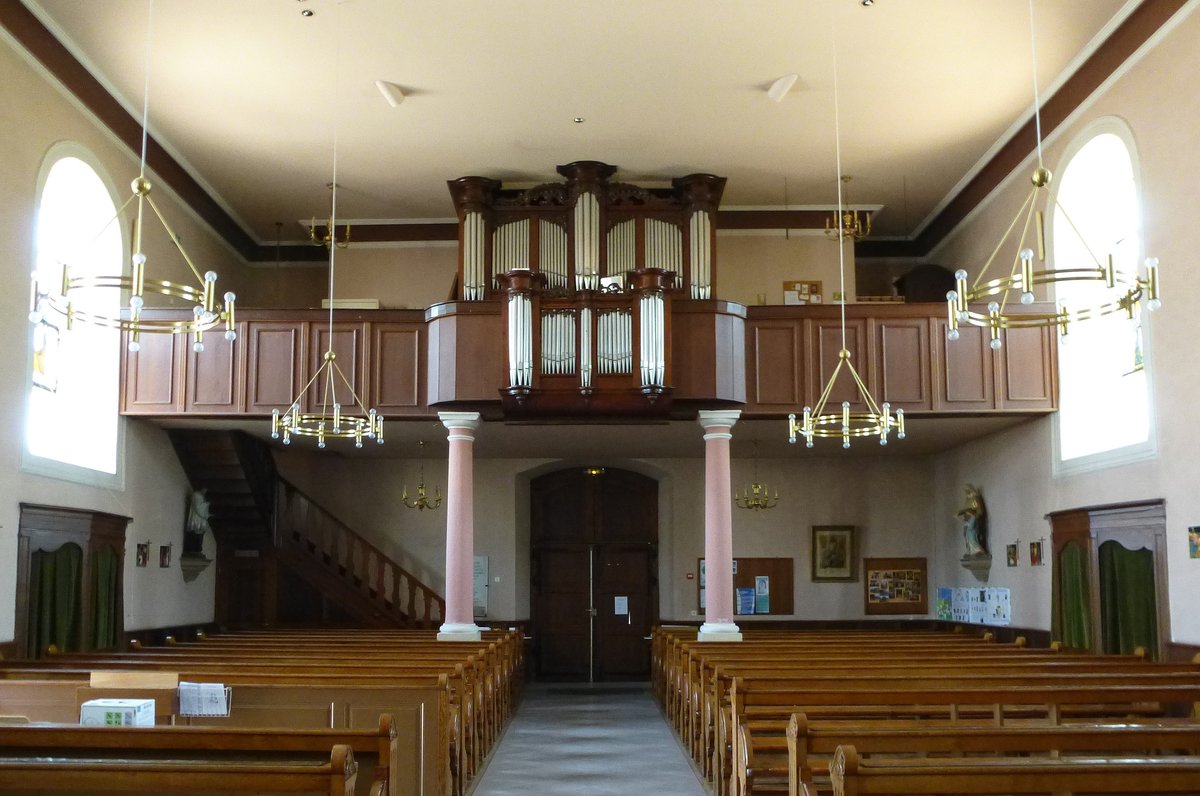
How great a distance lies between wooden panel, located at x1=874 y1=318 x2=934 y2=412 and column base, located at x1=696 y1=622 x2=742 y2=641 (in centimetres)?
327

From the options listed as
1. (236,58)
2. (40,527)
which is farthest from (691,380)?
→ (40,527)

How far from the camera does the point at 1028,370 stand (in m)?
14.0

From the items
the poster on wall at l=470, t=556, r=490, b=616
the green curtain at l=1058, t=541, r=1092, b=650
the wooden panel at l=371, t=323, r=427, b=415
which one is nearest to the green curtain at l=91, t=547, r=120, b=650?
the wooden panel at l=371, t=323, r=427, b=415

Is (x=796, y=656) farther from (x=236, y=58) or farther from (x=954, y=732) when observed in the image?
(x=236, y=58)

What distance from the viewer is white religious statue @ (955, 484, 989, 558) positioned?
53.2 ft

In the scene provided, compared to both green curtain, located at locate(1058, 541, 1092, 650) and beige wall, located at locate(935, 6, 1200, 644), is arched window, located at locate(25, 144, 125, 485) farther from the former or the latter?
green curtain, located at locate(1058, 541, 1092, 650)

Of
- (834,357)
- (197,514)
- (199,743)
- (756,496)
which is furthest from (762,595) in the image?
(199,743)

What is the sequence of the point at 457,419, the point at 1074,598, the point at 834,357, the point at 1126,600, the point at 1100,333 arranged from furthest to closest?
1. the point at 834,357
2. the point at 457,419
3. the point at 1074,598
4. the point at 1100,333
5. the point at 1126,600

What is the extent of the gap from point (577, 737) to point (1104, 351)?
281 inches

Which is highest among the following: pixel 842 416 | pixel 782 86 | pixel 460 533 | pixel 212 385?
pixel 782 86

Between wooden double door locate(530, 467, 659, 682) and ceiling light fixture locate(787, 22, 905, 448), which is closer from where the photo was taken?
ceiling light fixture locate(787, 22, 905, 448)

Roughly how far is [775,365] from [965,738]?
9.29 meters

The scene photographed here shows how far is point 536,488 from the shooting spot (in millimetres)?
20203

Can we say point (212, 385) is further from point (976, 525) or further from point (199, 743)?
point (976, 525)
